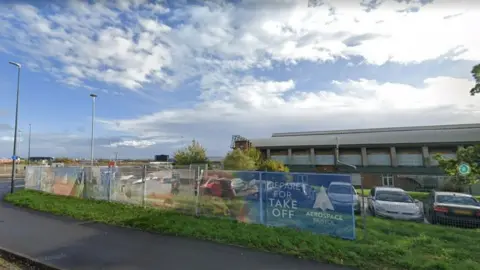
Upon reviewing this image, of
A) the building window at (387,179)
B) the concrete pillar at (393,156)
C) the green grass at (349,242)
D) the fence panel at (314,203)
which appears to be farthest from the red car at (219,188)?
the concrete pillar at (393,156)

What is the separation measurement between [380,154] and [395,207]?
34.6 metres

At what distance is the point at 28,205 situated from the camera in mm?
12469

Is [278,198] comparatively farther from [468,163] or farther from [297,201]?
[468,163]

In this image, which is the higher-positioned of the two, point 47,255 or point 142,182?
point 142,182

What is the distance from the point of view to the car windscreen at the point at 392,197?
1098 centimetres

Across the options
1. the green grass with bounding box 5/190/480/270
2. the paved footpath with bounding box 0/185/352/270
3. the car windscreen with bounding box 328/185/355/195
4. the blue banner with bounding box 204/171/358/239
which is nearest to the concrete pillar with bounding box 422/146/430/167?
the green grass with bounding box 5/190/480/270

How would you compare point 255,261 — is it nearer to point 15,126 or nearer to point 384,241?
point 384,241

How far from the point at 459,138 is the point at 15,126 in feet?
166

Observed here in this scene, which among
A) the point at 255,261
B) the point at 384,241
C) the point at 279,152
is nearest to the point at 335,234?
the point at 384,241

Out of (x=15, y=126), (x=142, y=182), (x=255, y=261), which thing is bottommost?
(x=255, y=261)

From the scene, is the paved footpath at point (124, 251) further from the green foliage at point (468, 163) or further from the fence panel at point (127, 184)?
the green foliage at point (468, 163)

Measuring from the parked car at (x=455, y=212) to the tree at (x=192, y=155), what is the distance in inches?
1108

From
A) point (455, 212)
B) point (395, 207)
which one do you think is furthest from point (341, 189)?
point (455, 212)

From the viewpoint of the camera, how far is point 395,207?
10.2m
